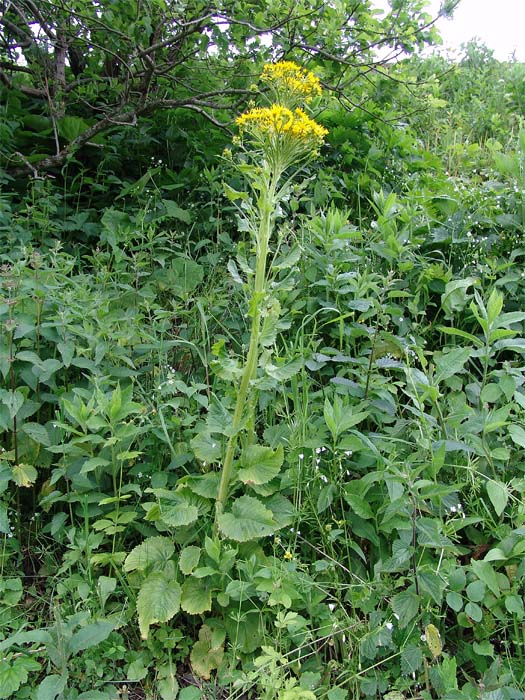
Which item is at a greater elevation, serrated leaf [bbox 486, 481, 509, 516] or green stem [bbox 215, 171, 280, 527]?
green stem [bbox 215, 171, 280, 527]

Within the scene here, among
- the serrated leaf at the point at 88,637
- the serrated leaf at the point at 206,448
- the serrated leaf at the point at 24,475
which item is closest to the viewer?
the serrated leaf at the point at 88,637

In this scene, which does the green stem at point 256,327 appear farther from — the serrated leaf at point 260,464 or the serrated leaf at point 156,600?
the serrated leaf at point 156,600

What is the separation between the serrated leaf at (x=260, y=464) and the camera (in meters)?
2.04

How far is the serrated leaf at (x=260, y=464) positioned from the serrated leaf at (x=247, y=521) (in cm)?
8

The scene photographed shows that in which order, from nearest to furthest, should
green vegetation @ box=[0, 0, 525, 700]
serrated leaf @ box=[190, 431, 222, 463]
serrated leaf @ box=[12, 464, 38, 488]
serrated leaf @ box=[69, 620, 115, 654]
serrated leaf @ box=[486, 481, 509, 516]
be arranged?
serrated leaf @ box=[69, 620, 115, 654], green vegetation @ box=[0, 0, 525, 700], serrated leaf @ box=[486, 481, 509, 516], serrated leaf @ box=[190, 431, 222, 463], serrated leaf @ box=[12, 464, 38, 488]

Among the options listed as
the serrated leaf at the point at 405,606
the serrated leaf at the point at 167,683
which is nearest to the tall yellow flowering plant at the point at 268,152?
the serrated leaf at the point at 167,683

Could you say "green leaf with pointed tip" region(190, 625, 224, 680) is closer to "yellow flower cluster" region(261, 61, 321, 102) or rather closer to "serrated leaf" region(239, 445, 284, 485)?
"serrated leaf" region(239, 445, 284, 485)

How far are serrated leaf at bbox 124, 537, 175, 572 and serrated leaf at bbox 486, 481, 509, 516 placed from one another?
1090mm

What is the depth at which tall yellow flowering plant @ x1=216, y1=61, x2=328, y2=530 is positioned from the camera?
6.22 ft

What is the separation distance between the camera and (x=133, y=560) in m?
2.07

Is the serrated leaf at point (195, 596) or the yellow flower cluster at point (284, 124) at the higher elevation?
the yellow flower cluster at point (284, 124)

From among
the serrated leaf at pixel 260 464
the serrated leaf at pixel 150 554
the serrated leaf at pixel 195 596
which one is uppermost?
the serrated leaf at pixel 260 464

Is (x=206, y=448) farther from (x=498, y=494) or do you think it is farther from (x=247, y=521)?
(x=498, y=494)

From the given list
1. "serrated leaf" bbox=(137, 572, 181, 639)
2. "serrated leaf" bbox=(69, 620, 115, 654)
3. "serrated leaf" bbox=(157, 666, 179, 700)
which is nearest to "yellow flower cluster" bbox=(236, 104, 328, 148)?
"serrated leaf" bbox=(137, 572, 181, 639)
